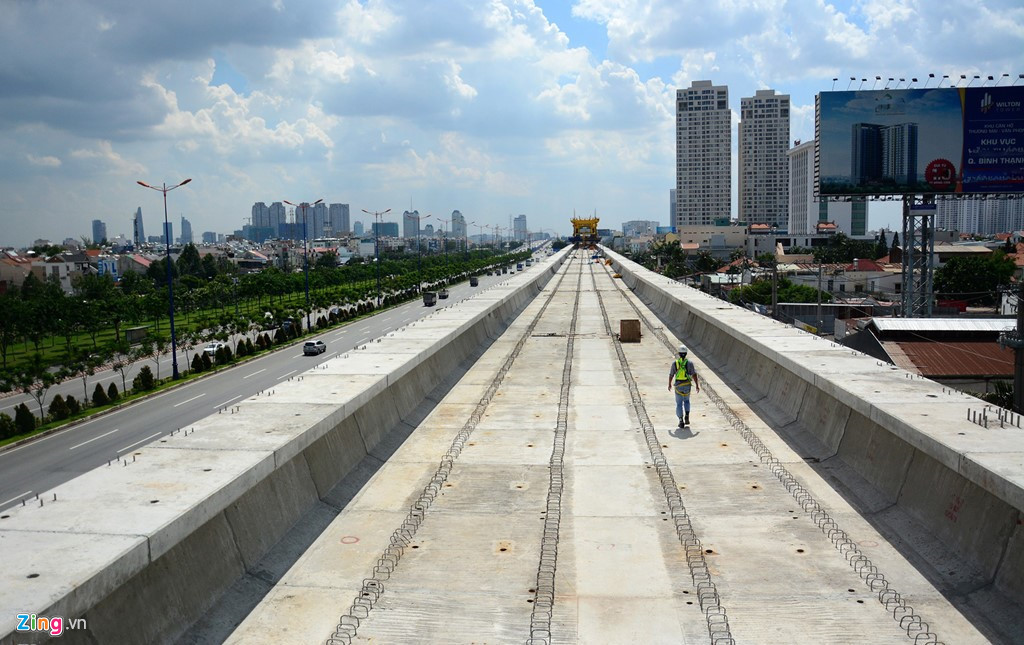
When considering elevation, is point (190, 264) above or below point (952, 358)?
above

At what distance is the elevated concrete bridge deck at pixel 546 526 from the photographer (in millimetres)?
7305

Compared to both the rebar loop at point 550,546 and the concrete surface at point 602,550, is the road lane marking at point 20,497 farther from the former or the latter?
the rebar loop at point 550,546

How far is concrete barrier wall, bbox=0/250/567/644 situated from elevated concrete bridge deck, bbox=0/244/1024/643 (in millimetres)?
27

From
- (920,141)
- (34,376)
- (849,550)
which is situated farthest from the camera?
(920,141)

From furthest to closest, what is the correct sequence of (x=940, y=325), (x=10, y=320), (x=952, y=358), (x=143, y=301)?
(x=143, y=301), (x=10, y=320), (x=940, y=325), (x=952, y=358)

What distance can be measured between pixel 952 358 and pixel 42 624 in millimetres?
34361

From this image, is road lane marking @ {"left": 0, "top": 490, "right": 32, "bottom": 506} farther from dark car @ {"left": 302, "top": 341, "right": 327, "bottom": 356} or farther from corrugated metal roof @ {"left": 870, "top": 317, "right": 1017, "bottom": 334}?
corrugated metal roof @ {"left": 870, "top": 317, "right": 1017, "bottom": 334}

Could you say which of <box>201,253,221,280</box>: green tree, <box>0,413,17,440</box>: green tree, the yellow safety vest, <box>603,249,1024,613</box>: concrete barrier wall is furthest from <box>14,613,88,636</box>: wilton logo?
<box>201,253,221,280</box>: green tree

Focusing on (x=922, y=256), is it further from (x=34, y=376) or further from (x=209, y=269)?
(x=209, y=269)

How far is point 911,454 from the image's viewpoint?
A: 413 inches

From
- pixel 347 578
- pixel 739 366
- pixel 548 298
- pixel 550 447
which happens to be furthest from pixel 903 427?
pixel 548 298

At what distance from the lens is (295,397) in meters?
13.6

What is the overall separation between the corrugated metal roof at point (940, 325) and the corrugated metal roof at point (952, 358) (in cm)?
89

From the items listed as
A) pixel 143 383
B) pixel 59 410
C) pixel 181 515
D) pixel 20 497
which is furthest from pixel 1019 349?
pixel 143 383
